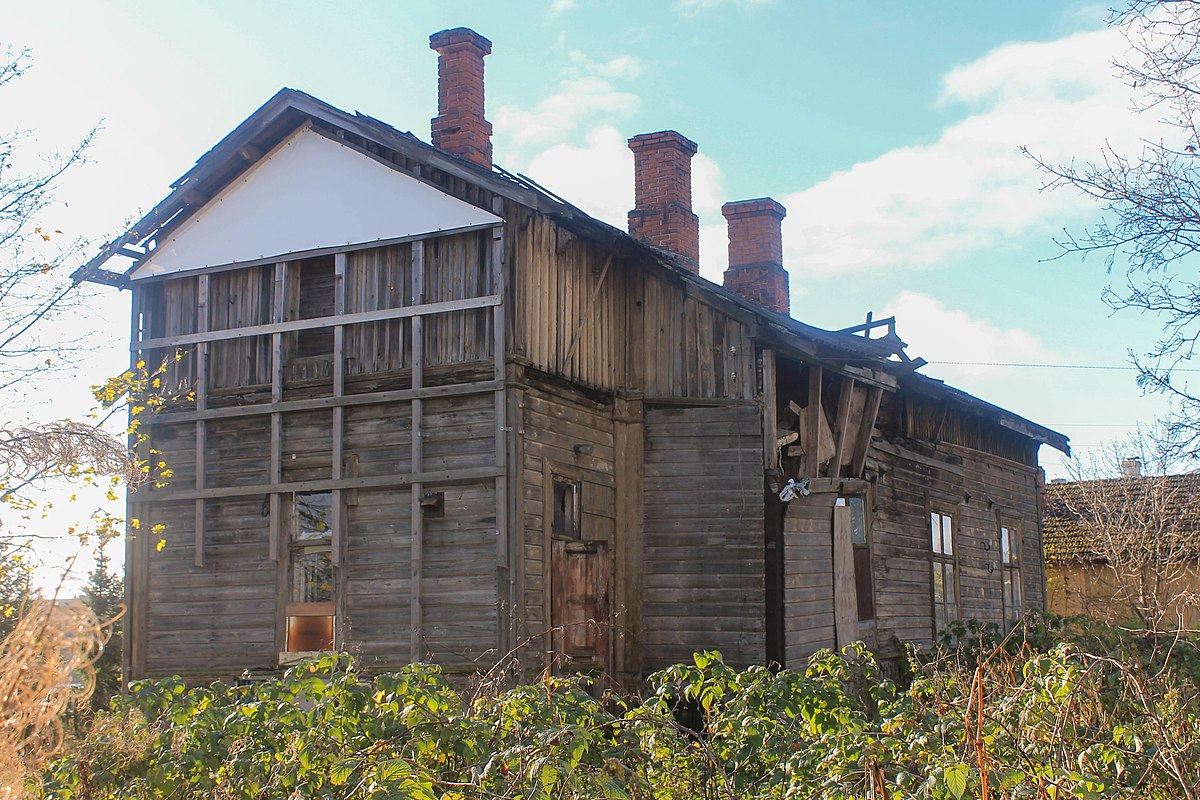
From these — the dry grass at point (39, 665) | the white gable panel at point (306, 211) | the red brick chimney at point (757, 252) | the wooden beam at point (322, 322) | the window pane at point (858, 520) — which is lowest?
the dry grass at point (39, 665)

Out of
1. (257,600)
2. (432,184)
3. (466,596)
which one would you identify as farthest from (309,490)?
(432,184)

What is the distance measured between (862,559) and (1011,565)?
7395 mm

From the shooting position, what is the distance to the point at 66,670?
A: 5.22 meters

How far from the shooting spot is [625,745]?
670cm

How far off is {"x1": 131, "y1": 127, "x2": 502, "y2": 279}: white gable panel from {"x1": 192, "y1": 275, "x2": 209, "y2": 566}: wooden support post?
17.4 inches

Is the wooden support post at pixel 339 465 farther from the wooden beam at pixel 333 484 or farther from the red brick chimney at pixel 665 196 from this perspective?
the red brick chimney at pixel 665 196

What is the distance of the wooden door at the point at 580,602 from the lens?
13961mm

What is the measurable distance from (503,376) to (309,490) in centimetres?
284

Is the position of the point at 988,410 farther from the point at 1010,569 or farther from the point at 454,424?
the point at 454,424

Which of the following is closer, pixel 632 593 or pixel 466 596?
pixel 466 596

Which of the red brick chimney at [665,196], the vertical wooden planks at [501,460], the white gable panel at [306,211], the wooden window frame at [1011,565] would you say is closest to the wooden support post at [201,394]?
the white gable panel at [306,211]

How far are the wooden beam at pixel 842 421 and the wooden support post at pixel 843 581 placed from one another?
667 mm

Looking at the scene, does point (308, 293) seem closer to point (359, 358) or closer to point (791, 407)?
point (359, 358)

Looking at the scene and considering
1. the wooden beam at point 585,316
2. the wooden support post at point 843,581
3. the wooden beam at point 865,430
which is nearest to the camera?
the wooden beam at point 585,316
